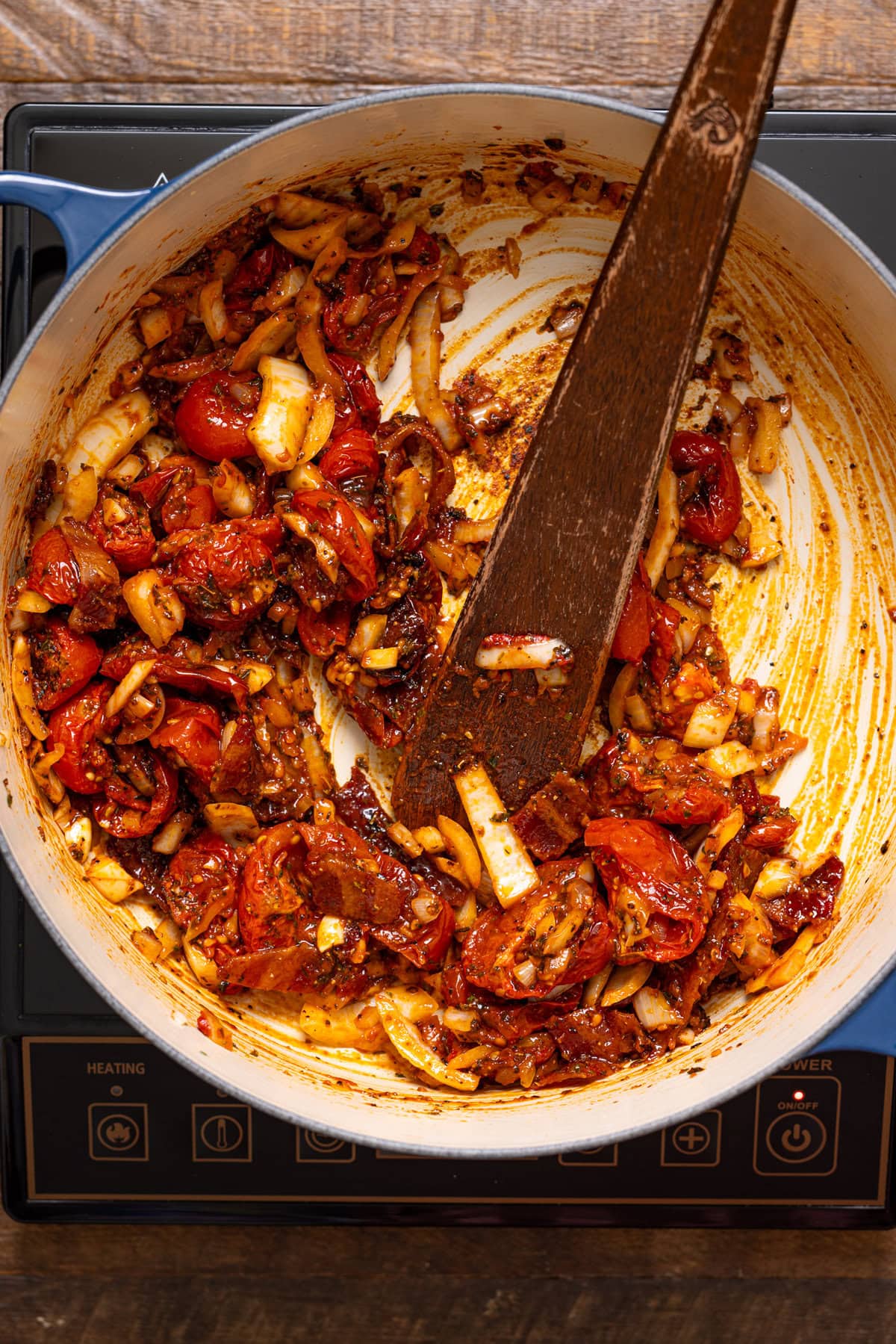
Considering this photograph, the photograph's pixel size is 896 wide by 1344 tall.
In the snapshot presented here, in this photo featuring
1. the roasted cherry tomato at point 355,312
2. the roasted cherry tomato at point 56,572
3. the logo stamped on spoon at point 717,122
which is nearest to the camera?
the logo stamped on spoon at point 717,122

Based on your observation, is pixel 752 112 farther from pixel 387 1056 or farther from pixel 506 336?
pixel 387 1056

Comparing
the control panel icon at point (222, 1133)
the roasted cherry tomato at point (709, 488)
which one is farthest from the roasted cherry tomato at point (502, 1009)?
the roasted cherry tomato at point (709, 488)

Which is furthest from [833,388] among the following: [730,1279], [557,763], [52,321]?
[730,1279]

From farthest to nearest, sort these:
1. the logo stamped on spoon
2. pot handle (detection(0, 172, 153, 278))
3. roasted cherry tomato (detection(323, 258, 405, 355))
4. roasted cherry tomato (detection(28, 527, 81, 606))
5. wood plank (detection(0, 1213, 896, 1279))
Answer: wood plank (detection(0, 1213, 896, 1279)), roasted cherry tomato (detection(323, 258, 405, 355)), roasted cherry tomato (detection(28, 527, 81, 606)), pot handle (detection(0, 172, 153, 278)), the logo stamped on spoon

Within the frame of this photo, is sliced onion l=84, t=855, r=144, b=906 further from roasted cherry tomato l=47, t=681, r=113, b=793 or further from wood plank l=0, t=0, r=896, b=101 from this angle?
wood plank l=0, t=0, r=896, b=101

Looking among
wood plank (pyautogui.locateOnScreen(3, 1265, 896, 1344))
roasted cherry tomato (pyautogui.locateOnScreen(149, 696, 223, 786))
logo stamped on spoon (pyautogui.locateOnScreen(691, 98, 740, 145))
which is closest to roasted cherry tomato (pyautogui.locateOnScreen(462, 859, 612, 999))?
roasted cherry tomato (pyautogui.locateOnScreen(149, 696, 223, 786))

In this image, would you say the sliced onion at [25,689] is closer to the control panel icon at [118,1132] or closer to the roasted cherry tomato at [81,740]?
the roasted cherry tomato at [81,740]
